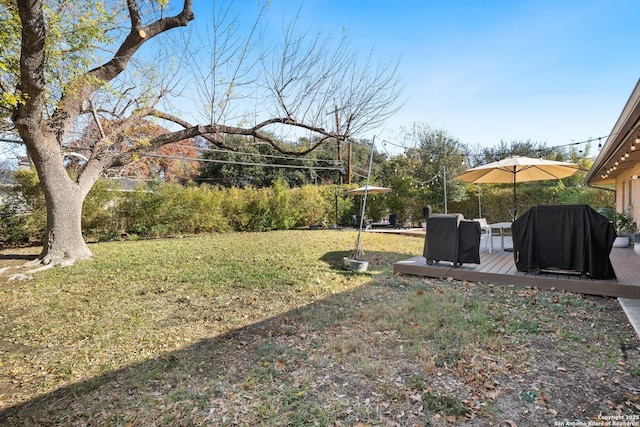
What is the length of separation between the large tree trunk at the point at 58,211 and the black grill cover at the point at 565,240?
819 cm

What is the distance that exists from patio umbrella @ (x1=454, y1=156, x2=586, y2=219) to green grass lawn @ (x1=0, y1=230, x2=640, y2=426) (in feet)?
9.84

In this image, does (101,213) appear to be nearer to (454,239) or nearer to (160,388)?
(160,388)

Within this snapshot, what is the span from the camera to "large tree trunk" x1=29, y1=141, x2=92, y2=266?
6.21 meters

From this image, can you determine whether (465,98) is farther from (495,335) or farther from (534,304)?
(495,335)

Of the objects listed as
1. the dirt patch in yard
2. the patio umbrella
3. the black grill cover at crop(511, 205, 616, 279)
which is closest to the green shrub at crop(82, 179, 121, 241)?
the dirt patch in yard

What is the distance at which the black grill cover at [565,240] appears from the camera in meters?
4.20

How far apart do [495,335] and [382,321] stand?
108cm

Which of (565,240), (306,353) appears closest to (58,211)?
(306,353)

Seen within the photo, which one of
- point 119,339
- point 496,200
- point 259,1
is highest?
point 259,1

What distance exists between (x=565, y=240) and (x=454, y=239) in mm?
1467

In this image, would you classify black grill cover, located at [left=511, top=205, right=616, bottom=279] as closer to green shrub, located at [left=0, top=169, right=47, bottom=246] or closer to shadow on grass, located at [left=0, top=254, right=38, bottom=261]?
shadow on grass, located at [left=0, top=254, right=38, bottom=261]

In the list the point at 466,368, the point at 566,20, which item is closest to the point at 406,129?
the point at 566,20

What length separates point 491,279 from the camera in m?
4.88

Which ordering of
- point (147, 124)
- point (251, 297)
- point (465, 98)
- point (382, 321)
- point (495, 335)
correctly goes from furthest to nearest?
point (465, 98), point (147, 124), point (251, 297), point (382, 321), point (495, 335)
